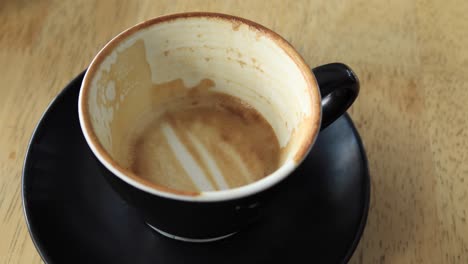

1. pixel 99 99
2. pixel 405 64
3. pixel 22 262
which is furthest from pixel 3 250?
pixel 405 64

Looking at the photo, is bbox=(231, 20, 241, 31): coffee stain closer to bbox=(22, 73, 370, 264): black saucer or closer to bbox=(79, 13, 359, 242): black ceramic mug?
bbox=(79, 13, 359, 242): black ceramic mug

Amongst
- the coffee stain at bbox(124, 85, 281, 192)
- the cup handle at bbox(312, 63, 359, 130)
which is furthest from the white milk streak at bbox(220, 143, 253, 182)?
the cup handle at bbox(312, 63, 359, 130)

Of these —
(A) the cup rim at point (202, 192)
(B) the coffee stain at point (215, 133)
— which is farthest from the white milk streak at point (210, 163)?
(A) the cup rim at point (202, 192)

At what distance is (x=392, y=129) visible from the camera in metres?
0.71

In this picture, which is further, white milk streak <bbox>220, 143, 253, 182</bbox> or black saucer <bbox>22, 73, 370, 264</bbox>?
white milk streak <bbox>220, 143, 253, 182</bbox>

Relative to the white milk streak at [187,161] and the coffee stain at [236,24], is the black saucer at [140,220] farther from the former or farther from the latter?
the coffee stain at [236,24]

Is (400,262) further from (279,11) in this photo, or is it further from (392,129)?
(279,11)

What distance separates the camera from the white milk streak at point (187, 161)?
23.8 inches

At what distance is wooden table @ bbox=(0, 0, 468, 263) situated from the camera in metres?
0.61

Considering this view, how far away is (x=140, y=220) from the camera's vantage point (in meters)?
0.56

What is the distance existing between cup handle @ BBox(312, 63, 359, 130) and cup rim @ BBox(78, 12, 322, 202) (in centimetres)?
4

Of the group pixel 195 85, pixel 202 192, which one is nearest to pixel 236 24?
pixel 195 85

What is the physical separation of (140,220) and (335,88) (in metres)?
0.27

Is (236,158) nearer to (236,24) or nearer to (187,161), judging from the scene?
(187,161)
